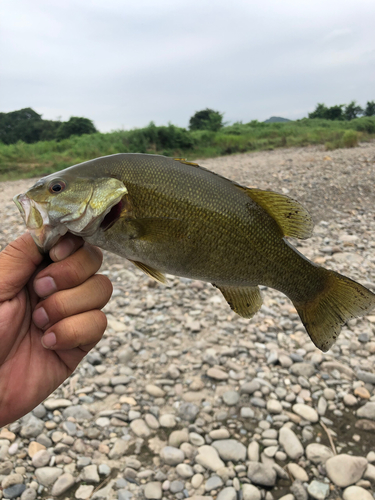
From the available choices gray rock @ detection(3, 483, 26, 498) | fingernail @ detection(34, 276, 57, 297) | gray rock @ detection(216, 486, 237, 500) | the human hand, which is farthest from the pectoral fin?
gray rock @ detection(3, 483, 26, 498)

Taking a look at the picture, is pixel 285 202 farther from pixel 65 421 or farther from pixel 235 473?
pixel 65 421

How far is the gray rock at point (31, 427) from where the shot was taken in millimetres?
3756

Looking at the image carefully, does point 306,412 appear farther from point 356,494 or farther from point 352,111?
point 352,111

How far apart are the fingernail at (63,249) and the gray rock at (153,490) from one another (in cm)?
250

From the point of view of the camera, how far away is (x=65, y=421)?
3926 millimetres

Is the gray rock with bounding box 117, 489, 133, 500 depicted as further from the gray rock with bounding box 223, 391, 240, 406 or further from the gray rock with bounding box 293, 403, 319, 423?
the gray rock with bounding box 293, 403, 319, 423

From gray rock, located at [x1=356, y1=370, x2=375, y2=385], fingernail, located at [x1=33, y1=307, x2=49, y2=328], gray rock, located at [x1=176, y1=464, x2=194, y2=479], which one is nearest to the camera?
fingernail, located at [x1=33, y1=307, x2=49, y2=328]

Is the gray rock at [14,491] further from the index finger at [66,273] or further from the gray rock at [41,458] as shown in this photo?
the index finger at [66,273]

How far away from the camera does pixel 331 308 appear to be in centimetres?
188

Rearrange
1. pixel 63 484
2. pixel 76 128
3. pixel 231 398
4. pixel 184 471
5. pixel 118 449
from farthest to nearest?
1. pixel 76 128
2. pixel 231 398
3. pixel 118 449
4. pixel 184 471
5. pixel 63 484

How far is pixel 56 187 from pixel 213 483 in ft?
9.62

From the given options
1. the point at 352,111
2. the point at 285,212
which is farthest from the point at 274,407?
the point at 352,111

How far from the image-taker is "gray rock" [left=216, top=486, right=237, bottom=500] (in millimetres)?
3154

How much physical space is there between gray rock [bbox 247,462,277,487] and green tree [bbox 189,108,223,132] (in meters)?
31.5
